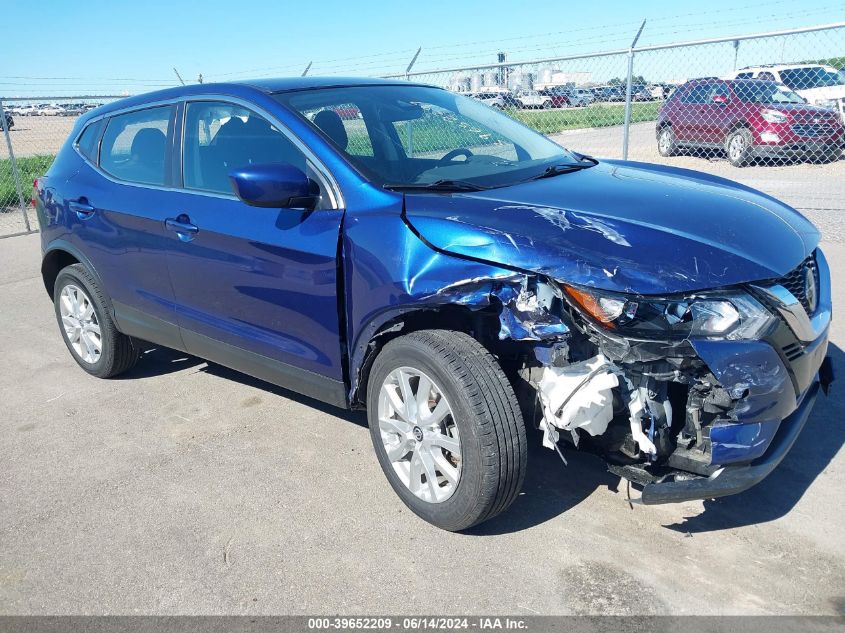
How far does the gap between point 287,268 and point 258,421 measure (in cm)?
120

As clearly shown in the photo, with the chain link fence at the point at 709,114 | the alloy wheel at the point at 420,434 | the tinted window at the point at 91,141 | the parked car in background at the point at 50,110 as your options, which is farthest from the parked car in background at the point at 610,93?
the parked car in background at the point at 50,110

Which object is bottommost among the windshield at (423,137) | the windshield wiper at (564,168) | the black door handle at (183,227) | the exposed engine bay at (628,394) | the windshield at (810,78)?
the exposed engine bay at (628,394)

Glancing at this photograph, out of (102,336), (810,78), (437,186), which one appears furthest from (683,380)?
(810,78)

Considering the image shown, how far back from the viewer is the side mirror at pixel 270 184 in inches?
124

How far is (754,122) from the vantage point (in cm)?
1244

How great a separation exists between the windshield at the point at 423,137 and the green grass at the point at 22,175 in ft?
35.2

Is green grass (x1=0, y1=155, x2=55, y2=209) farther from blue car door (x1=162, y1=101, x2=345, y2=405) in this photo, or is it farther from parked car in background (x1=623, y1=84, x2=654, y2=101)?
blue car door (x1=162, y1=101, x2=345, y2=405)

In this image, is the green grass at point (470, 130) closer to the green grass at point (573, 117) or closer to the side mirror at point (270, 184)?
the green grass at point (573, 117)

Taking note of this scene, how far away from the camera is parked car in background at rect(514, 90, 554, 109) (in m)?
10.6

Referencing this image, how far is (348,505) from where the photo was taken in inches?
130

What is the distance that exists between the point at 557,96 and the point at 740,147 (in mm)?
3766

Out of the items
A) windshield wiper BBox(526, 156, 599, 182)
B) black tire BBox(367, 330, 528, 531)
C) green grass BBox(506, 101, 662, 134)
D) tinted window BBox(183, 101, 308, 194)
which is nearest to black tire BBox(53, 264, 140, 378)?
tinted window BBox(183, 101, 308, 194)

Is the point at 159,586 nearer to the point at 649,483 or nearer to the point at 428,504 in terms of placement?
the point at 428,504

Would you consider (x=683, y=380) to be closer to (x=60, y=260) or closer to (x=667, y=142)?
(x=60, y=260)
